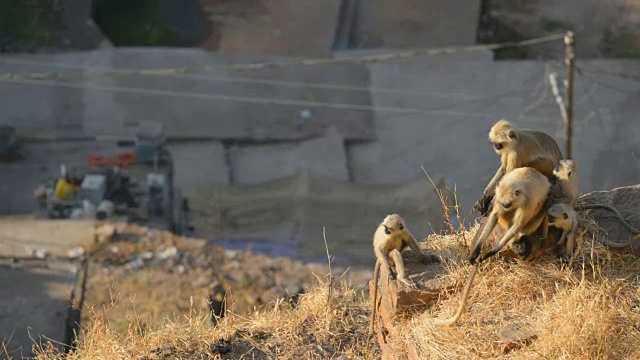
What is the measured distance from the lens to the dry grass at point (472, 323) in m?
6.36

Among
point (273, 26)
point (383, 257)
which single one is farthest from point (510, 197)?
point (273, 26)

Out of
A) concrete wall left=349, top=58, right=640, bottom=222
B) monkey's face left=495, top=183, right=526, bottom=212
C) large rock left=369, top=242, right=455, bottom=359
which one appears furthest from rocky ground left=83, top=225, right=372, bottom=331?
monkey's face left=495, top=183, right=526, bottom=212

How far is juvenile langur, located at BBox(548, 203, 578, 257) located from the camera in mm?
6715

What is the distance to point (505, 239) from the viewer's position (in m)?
6.69

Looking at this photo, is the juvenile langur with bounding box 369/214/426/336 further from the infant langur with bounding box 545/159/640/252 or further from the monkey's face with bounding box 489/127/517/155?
the infant langur with bounding box 545/159/640/252

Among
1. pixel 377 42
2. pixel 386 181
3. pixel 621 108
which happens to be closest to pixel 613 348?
pixel 386 181

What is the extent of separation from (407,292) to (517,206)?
1.10 meters

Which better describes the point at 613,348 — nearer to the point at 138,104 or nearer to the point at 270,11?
the point at 138,104

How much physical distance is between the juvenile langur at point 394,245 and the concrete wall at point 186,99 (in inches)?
690

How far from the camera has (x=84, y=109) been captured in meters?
25.8

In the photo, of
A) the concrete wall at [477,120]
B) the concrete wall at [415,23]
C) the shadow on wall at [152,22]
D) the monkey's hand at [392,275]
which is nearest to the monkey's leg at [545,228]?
the monkey's hand at [392,275]

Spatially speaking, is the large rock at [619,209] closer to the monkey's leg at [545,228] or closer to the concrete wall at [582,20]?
the monkey's leg at [545,228]

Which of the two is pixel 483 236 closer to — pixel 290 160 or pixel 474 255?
pixel 474 255

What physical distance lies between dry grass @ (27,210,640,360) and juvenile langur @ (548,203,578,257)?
0.85 ft
